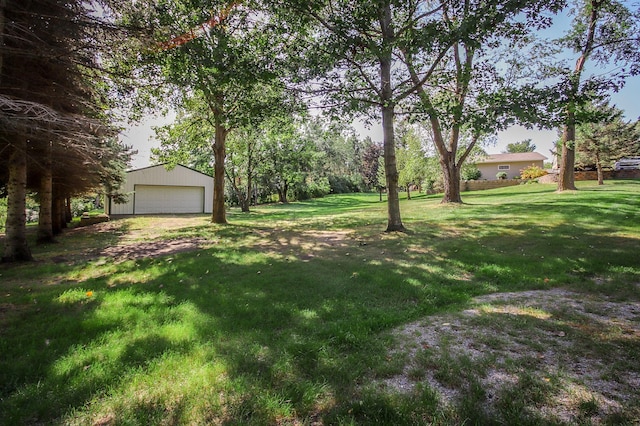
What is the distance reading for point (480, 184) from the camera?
111 ft

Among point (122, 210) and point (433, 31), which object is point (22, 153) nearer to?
point (433, 31)

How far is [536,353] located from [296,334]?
229 cm

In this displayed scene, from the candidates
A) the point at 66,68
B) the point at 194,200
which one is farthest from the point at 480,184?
the point at 66,68

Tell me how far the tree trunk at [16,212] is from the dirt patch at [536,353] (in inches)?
329

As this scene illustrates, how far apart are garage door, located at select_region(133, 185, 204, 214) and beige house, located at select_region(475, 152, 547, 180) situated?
3376cm

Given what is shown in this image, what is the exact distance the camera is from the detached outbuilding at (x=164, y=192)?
23766mm

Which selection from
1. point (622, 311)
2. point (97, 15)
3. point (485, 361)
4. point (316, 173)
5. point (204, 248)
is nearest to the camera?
point (485, 361)

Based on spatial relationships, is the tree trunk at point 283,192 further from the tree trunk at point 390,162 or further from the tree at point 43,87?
the tree at point 43,87

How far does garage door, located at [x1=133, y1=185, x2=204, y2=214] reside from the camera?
24328 millimetres

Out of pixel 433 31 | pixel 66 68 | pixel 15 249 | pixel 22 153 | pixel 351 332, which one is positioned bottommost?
pixel 351 332

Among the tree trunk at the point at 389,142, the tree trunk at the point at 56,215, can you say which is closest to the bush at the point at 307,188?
the tree trunk at the point at 56,215

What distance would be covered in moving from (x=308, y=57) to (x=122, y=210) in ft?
70.9

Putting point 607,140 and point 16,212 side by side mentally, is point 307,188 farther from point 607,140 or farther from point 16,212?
point 16,212

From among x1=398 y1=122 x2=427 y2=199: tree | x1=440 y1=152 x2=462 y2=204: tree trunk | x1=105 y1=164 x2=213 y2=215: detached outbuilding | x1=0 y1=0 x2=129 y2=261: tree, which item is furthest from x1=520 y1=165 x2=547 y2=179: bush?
x1=0 y1=0 x2=129 y2=261: tree
